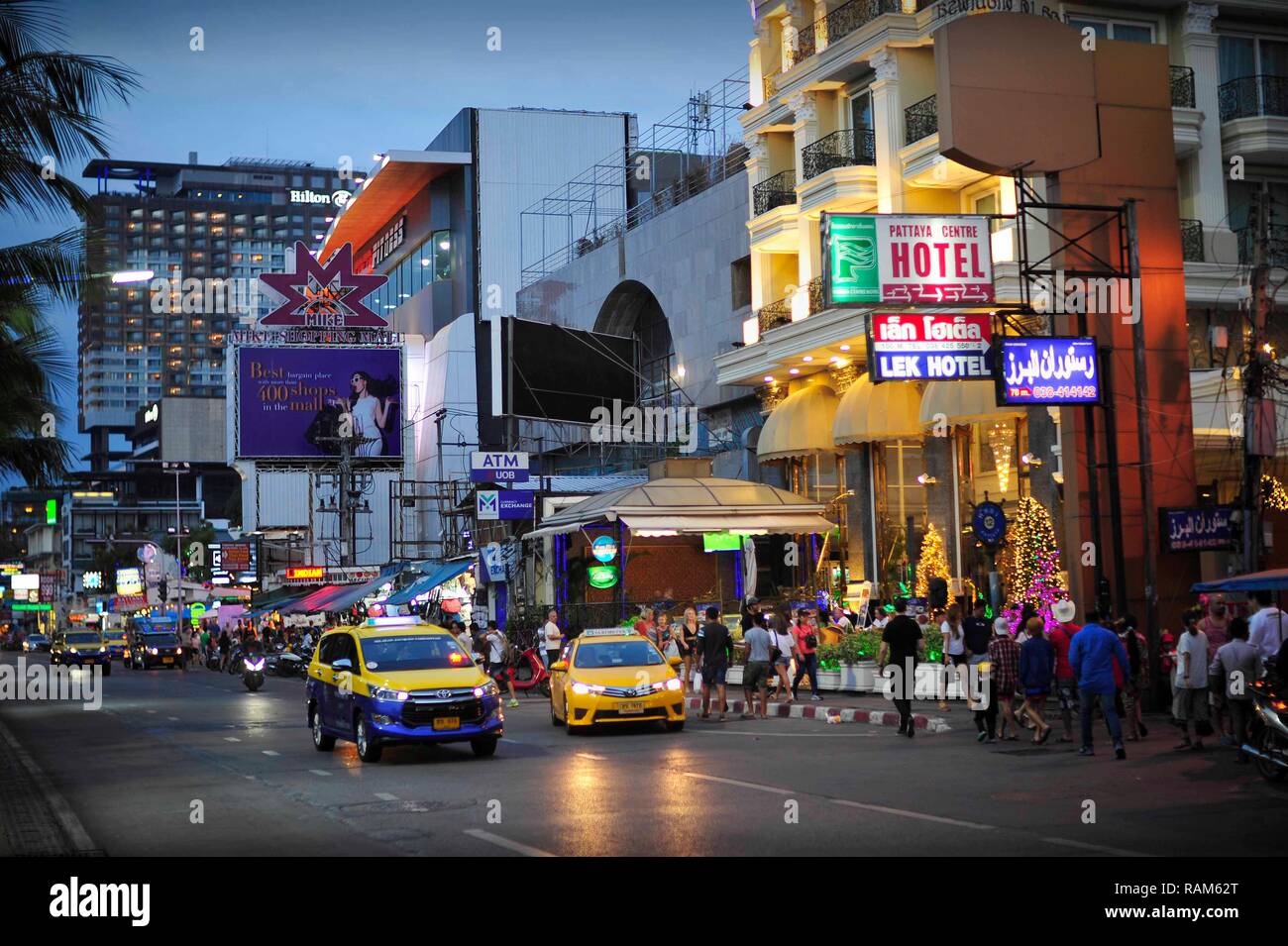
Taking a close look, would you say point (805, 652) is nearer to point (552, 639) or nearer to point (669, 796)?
point (552, 639)

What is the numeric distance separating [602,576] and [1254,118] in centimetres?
1950

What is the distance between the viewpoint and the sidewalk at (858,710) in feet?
76.5

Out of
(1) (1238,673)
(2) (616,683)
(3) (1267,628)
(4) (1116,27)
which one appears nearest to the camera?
(1) (1238,673)

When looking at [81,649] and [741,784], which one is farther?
[81,649]

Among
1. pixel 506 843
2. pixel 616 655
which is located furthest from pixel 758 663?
pixel 506 843

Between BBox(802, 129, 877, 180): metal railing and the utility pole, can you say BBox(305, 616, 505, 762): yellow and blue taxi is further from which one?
BBox(802, 129, 877, 180): metal railing

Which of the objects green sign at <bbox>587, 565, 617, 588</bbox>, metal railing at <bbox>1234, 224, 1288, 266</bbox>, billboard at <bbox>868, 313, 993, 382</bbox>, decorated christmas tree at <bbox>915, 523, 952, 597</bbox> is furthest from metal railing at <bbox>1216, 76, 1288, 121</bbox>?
green sign at <bbox>587, 565, 617, 588</bbox>

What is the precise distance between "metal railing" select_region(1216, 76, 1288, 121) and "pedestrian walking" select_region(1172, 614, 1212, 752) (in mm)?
20861

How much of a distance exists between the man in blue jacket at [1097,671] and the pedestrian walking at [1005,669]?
170 cm

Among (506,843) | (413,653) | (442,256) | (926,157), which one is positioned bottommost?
(506,843)

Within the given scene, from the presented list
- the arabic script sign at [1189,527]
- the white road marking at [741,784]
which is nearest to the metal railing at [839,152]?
the arabic script sign at [1189,527]

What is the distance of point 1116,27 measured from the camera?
3541 cm

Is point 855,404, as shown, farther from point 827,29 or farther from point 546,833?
point 546,833
